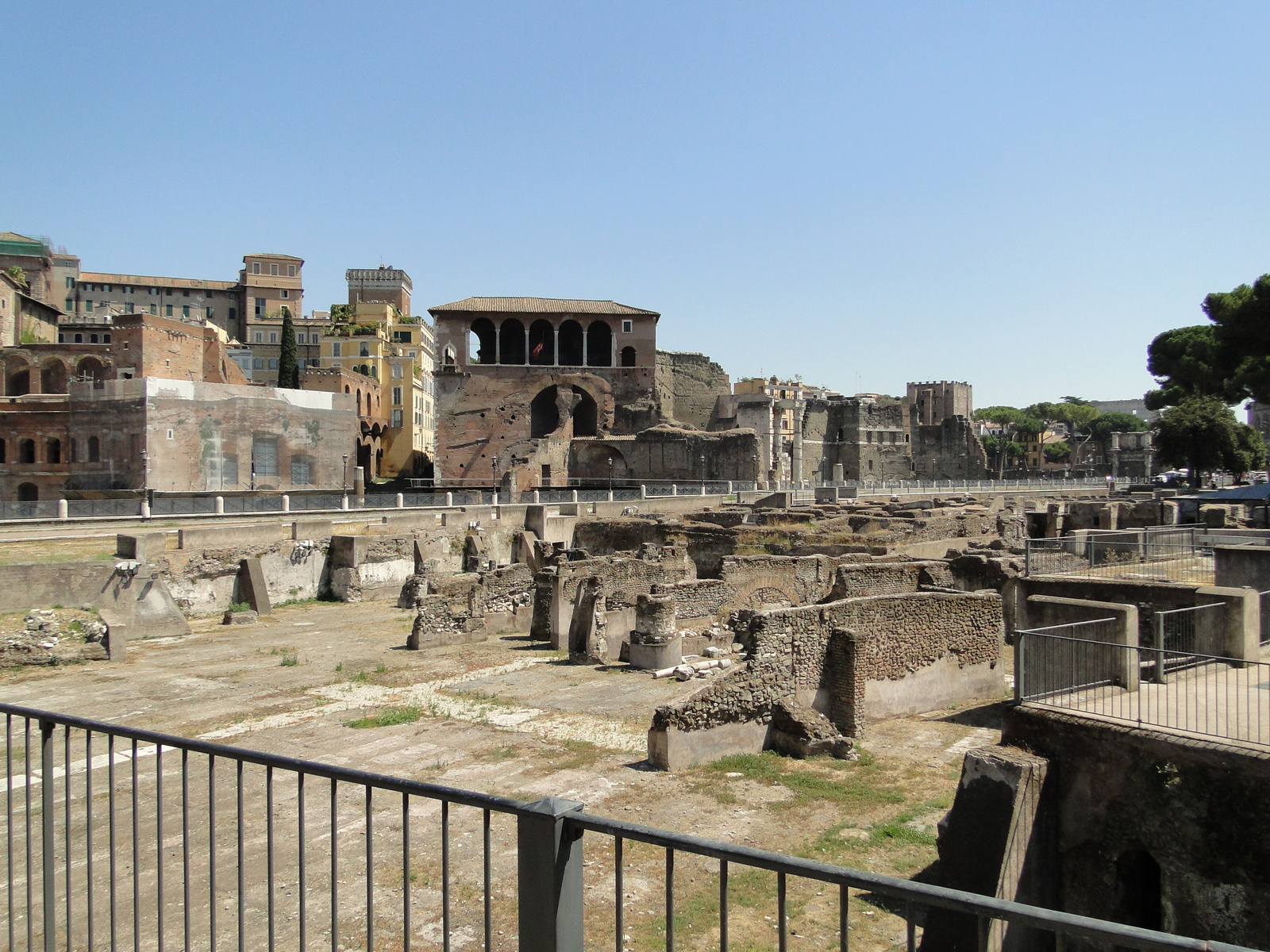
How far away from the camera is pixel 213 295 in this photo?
87.5 m

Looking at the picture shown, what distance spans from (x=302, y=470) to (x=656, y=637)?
32.8 m

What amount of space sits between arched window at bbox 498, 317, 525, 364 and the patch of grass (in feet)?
166

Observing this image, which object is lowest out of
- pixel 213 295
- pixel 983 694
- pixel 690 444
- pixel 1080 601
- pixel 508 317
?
pixel 983 694

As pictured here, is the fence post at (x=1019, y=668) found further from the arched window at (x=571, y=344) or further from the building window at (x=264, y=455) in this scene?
the arched window at (x=571, y=344)

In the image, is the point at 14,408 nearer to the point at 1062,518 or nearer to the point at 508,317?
the point at 508,317

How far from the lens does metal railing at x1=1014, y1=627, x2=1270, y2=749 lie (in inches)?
251

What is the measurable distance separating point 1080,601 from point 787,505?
32412mm

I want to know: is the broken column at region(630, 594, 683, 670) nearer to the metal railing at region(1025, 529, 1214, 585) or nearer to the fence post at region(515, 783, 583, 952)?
the metal railing at region(1025, 529, 1214, 585)

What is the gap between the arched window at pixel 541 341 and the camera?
62.7 meters

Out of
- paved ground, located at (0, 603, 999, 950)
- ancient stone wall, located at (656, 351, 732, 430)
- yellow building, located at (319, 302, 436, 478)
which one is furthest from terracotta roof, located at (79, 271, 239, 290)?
paved ground, located at (0, 603, 999, 950)

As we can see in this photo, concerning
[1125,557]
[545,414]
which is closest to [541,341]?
[545,414]

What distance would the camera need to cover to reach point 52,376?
5388 centimetres

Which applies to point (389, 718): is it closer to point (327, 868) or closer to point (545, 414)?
point (327, 868)

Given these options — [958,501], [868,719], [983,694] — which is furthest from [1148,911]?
[958,501]
